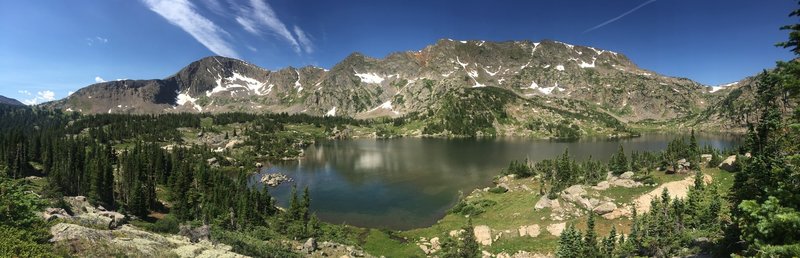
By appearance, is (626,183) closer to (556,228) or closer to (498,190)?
(556,228)

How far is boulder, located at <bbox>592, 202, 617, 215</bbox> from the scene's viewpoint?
239 feet

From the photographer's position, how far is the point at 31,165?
140m

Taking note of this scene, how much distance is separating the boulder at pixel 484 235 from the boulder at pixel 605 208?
20.3m

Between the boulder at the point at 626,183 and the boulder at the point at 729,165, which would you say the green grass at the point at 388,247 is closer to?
the boulder at the point at 626,183

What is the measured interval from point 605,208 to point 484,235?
77.7ft

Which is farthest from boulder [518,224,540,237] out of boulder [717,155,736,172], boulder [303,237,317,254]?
boulder [717,155,736,172]

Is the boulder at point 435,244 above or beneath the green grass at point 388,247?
above

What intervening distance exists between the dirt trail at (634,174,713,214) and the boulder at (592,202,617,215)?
4.05 m

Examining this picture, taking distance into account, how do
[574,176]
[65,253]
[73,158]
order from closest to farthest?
[65,253]
[574,176]
[73,158]

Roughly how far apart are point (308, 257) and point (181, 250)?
28.8m

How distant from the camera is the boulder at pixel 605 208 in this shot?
7282 centimetres

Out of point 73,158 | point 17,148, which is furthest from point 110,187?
point 17,148

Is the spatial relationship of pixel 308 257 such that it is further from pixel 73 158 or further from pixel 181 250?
pixel 73 158

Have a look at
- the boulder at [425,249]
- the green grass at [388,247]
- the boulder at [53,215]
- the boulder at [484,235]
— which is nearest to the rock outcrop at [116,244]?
the boulder at [53,215]
